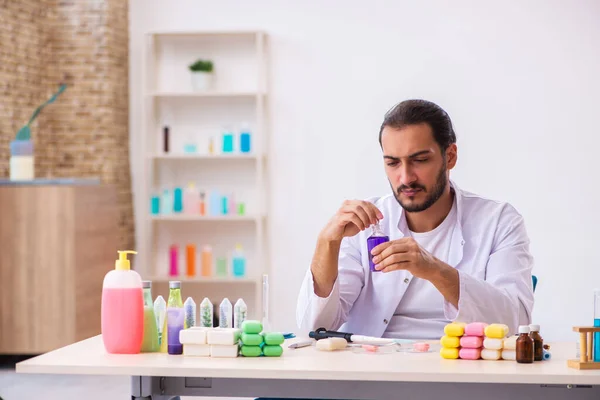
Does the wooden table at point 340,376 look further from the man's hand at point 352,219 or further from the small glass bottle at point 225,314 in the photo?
the man's hand at point 352,219

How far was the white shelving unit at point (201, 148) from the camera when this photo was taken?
20.3 feet

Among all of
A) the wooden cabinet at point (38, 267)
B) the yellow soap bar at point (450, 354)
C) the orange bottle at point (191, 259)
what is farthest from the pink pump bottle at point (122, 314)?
the orange bottle at point (191, 259)

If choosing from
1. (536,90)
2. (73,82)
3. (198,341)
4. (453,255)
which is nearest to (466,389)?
(198,341)

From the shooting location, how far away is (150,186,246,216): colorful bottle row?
6.11 metres

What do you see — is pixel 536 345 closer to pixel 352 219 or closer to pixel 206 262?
pixel 352 219

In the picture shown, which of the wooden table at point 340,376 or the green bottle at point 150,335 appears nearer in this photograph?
the wooden table at point 340,376

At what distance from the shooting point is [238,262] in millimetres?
6094

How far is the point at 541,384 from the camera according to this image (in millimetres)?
1878

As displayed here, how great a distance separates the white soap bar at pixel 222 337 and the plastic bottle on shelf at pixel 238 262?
4.01 meters

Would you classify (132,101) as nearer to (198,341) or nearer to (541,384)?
(198,341)

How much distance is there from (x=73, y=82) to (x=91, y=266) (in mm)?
1372

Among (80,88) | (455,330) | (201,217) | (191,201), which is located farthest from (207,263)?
(455,330)

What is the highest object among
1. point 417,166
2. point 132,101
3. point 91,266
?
point 132,101

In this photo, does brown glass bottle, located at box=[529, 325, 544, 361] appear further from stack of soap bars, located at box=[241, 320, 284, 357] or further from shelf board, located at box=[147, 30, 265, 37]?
shelf board, located at box=[147, 30, 265, 37]
